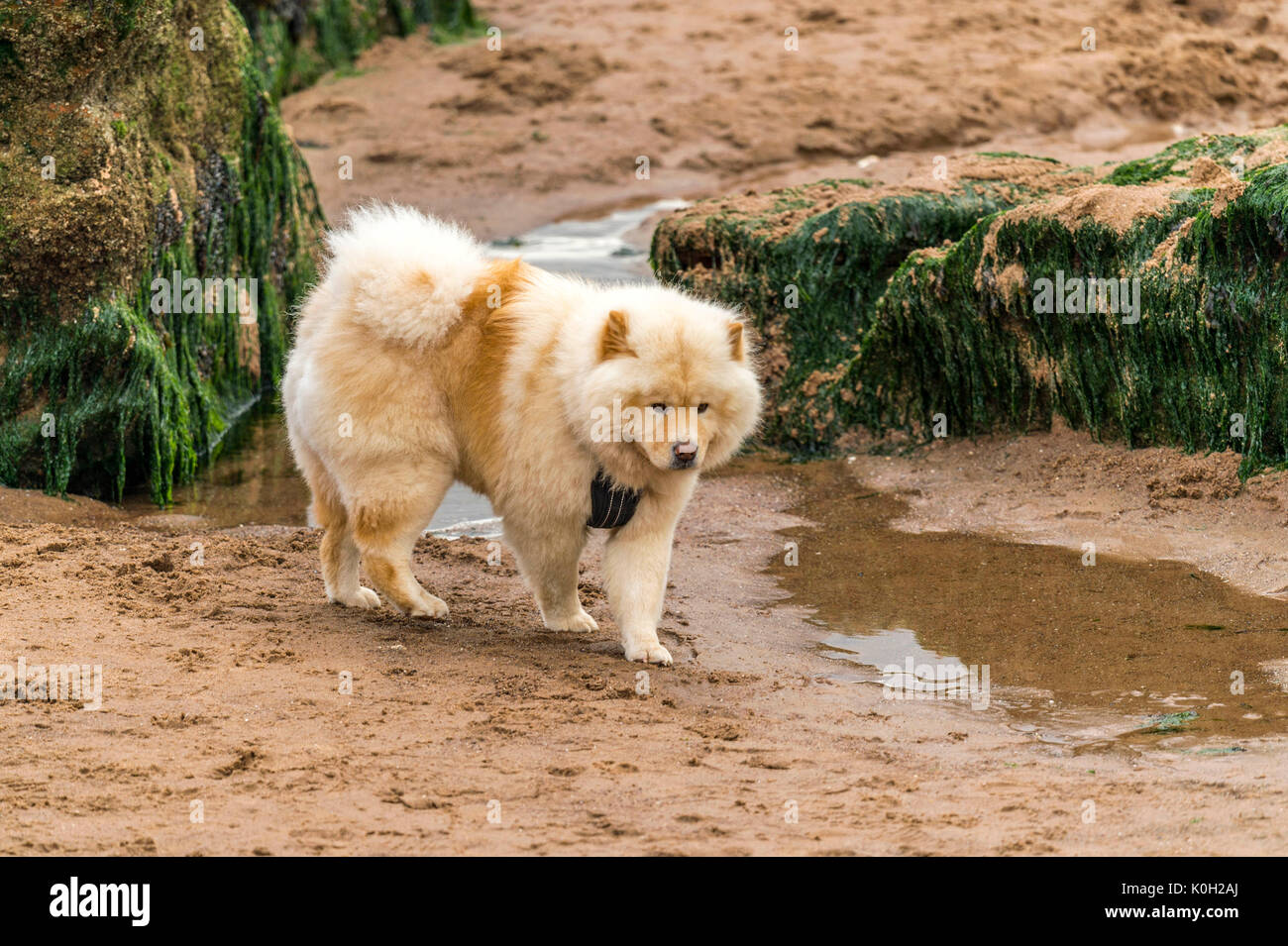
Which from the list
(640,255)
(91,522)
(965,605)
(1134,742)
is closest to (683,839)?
(1134,742)

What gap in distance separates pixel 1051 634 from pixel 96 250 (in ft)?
19.5

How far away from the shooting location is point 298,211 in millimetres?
12414

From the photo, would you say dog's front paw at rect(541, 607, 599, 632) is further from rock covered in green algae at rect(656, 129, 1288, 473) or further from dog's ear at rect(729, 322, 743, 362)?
rock covered in green algae at rect(656, 129, 1288, 473)

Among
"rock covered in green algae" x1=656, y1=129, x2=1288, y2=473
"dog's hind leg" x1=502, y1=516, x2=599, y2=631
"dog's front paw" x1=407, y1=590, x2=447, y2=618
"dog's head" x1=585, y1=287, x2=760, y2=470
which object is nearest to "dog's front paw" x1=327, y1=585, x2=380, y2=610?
"dog's front paw" x1=407, y1=590, x2=447, y2=618

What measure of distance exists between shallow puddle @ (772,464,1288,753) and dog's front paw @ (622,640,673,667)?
0.78 m

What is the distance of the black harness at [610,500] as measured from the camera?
5891 mm

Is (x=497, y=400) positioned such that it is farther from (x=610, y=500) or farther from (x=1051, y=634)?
(x=1051, y=634)

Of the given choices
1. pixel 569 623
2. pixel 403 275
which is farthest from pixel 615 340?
pixel 569 623

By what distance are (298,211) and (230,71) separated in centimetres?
155

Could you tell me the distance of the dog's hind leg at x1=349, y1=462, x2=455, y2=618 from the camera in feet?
19.8

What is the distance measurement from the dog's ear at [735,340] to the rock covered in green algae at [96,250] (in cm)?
451

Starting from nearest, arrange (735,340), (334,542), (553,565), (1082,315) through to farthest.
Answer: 1. (735,340)
2. (553,565)
3. (334,542)
4. (1082,315)

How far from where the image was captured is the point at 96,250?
857cm

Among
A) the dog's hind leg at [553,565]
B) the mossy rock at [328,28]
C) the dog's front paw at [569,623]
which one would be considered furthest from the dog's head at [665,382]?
the mossy rock at [328,28]
